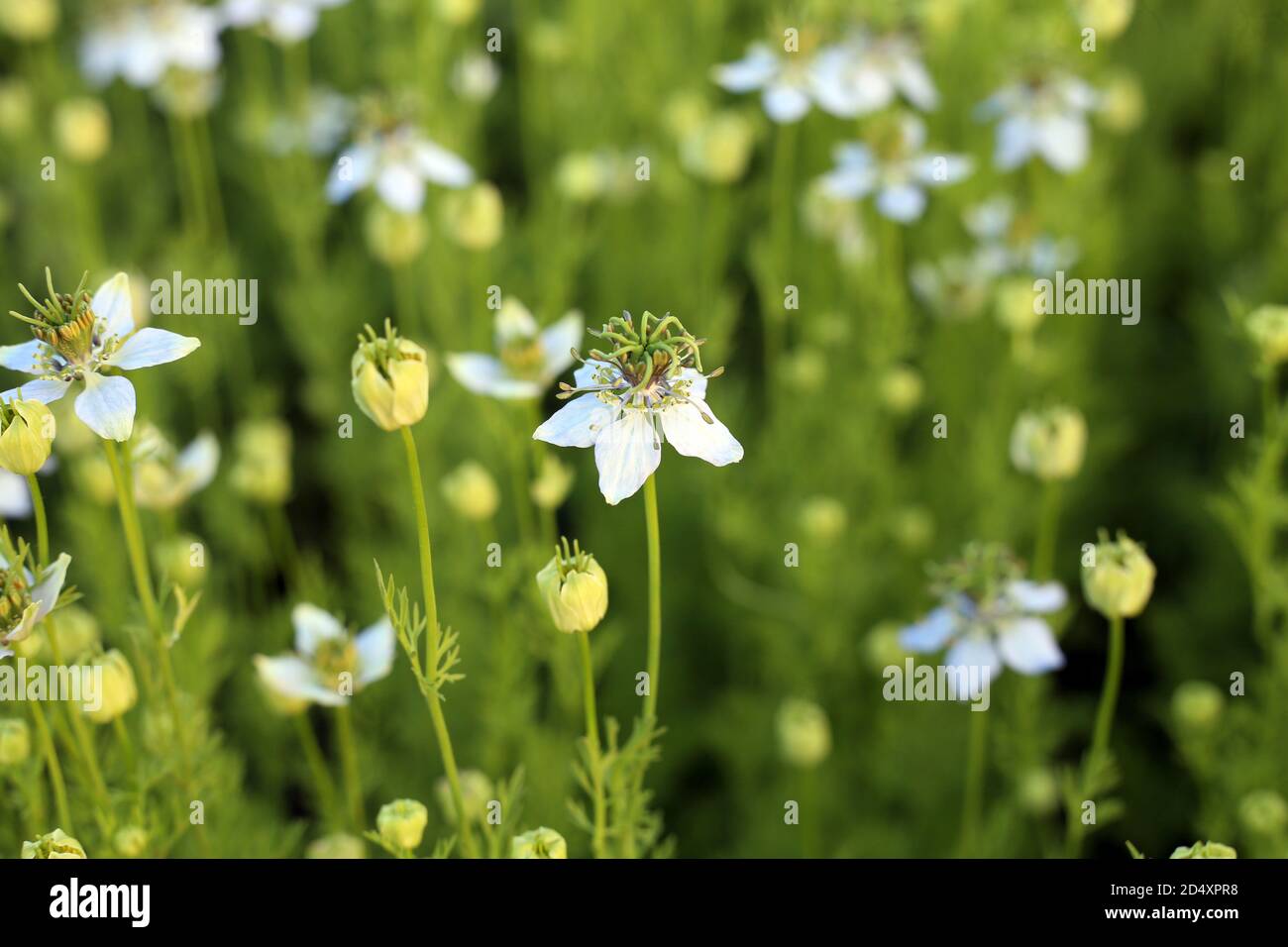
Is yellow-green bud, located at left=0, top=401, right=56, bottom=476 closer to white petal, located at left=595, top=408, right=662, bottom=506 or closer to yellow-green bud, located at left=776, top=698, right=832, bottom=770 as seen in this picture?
white petal, located at left=595, top=408, right=662, bottom=506

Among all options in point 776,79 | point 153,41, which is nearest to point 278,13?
point 153,41

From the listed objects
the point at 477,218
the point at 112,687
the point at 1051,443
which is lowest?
the point at 112,687

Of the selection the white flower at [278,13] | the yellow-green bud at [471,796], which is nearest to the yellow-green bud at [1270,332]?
the yellow-green bud at [471,796]

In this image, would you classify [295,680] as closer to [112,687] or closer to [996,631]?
[112,687]

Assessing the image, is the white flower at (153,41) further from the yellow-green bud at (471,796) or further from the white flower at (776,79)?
the yellow-green bud at (471,796)

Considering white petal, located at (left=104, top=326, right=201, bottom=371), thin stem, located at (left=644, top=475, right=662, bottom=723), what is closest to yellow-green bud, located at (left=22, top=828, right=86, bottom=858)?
white petal, located at (left=104, top=326, right=201, bottom=371)

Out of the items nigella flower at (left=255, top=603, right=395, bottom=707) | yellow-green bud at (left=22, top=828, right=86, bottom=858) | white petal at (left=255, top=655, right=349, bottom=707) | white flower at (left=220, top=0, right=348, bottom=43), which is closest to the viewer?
yellow-green bud at (left=22, top=828, right=86, bottom=858)
